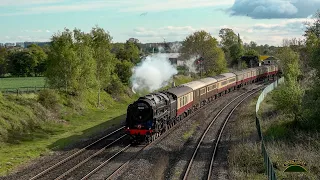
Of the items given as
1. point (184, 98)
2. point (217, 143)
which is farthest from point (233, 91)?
point (217, 143)

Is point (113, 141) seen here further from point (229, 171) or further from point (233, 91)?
point (233, 91)

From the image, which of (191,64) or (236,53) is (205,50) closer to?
(191,64)

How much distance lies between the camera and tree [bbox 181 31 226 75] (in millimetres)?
84562

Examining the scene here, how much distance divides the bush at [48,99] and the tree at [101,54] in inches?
317

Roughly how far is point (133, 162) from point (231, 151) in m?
5.88

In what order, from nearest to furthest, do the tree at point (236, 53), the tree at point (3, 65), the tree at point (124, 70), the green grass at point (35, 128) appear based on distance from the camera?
the green grass at point (35, 128)
the tree at point (124, 70)
the tree at point (3, 65)
the tree at point (236, 53)

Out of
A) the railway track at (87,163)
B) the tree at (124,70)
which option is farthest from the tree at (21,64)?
the railway track at (87,163)

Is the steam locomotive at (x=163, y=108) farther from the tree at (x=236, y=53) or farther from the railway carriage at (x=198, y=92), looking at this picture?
the tree at (x=236, y=53)

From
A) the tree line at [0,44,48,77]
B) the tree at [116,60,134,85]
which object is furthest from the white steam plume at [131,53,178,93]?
the tree line at [0,44,48,77]

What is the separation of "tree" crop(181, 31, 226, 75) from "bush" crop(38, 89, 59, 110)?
51.1 meters

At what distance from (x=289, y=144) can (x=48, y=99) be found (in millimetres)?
22257

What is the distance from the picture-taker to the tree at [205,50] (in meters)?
84.6

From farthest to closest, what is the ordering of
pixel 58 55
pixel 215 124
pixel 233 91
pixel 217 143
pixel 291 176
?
pixel 233 91, pixel 58 55, pixel 215 124, pixel 217 143, pixel 291 176

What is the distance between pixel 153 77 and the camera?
48.5 m
